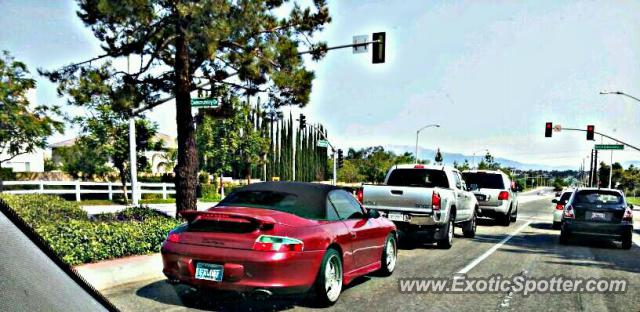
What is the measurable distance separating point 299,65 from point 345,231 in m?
8.42

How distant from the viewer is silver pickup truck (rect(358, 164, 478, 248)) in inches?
486

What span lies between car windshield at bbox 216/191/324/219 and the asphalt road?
1092 millimetres

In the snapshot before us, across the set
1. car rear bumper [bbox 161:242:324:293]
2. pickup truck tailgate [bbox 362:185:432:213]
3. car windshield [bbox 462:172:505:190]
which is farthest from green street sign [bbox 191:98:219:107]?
car windshield [bbox 462:172:505:190]

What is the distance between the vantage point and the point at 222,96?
1569 cm

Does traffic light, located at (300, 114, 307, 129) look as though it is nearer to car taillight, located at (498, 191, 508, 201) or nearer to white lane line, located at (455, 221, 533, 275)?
car taillight, located at (498, 191, 508, 201)

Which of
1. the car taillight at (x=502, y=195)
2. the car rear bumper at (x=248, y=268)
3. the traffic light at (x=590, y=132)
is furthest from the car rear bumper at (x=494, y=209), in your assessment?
the traffic light at (x=590, y=132)

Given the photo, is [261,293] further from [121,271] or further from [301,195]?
[121,271]

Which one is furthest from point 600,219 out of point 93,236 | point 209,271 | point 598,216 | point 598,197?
point 93,236

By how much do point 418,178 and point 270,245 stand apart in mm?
8601

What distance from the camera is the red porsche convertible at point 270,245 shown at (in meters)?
5.79

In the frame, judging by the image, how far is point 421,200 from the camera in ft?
40.5

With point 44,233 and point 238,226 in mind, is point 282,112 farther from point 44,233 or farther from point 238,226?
point 238,226

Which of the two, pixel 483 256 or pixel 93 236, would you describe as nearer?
pixel 93 236

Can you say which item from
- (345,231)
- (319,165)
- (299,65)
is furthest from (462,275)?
(319,165)
